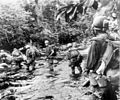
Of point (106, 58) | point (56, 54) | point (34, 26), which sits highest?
point (106, 58)

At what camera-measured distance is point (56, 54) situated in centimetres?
1455

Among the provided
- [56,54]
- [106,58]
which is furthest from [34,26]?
[106,58]

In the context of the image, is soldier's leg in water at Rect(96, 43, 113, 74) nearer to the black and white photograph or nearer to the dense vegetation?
the black and white photograph

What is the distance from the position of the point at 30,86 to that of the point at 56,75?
219cm

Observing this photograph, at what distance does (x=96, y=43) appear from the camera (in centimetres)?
449

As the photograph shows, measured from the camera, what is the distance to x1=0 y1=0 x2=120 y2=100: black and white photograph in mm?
4152

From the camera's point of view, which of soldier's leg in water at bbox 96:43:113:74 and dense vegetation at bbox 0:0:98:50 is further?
dense vegetation at bbox 0:0:98:50

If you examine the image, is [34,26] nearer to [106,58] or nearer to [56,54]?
[56,54]

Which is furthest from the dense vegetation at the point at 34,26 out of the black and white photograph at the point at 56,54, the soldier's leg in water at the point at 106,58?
the soldier's leg in water at the point at 106,58

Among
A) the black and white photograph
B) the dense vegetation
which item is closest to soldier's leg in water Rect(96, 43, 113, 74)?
the black and white photograph

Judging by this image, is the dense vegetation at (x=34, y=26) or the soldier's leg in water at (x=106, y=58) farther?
the dense vegetation at (x=34, y=26)

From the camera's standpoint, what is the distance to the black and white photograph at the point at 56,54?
4.15 meters

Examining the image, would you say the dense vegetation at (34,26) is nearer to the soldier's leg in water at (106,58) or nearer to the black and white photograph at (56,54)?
the black and white photograph at (56,54)

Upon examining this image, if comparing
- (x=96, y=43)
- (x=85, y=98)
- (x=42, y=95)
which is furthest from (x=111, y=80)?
(x=42, y=95)
